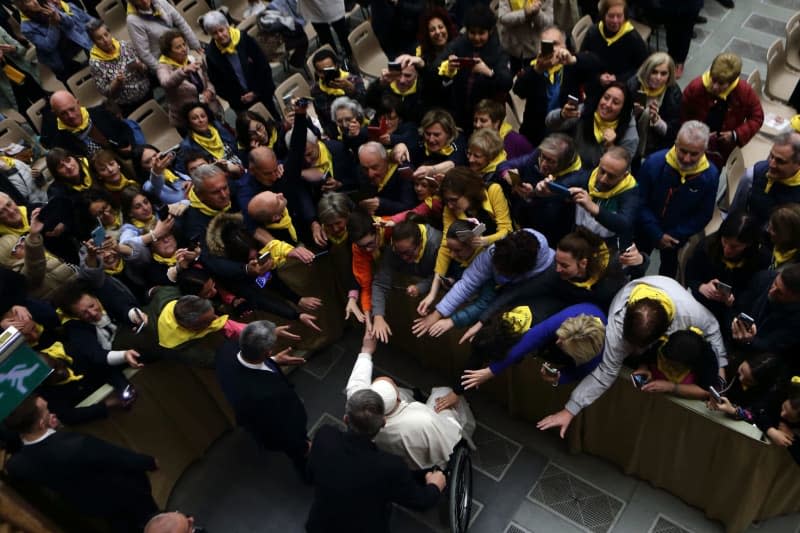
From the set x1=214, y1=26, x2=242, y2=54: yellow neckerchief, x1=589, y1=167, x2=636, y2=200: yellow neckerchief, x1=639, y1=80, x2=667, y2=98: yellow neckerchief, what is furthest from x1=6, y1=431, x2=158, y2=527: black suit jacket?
x1=639, y1=80, x2=667, y2=98: yellow neckerchief

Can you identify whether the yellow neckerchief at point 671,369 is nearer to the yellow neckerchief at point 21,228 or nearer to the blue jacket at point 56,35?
the yellow neckerchief at point 21,228

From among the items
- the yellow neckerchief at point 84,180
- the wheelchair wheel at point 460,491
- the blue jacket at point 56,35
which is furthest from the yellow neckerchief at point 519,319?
the blue jacket at point 56,35

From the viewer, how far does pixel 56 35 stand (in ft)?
20.6

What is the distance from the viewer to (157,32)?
5.95 metres

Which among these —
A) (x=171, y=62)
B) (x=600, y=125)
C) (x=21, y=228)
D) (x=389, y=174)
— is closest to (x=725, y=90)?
(x=600, y=125)

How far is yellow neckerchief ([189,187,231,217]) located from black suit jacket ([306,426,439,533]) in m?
1.74

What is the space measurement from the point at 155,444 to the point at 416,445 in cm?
175

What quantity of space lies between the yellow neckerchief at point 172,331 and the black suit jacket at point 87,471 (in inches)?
24.3

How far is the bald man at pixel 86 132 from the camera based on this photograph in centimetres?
518

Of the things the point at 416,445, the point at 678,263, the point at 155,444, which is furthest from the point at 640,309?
the point at 155,444

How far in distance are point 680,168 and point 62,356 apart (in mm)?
3829

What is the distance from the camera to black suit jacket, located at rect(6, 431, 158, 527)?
3.31 meters

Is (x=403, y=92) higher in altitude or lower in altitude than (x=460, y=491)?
higher

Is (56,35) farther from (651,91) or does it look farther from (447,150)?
(651,91)
